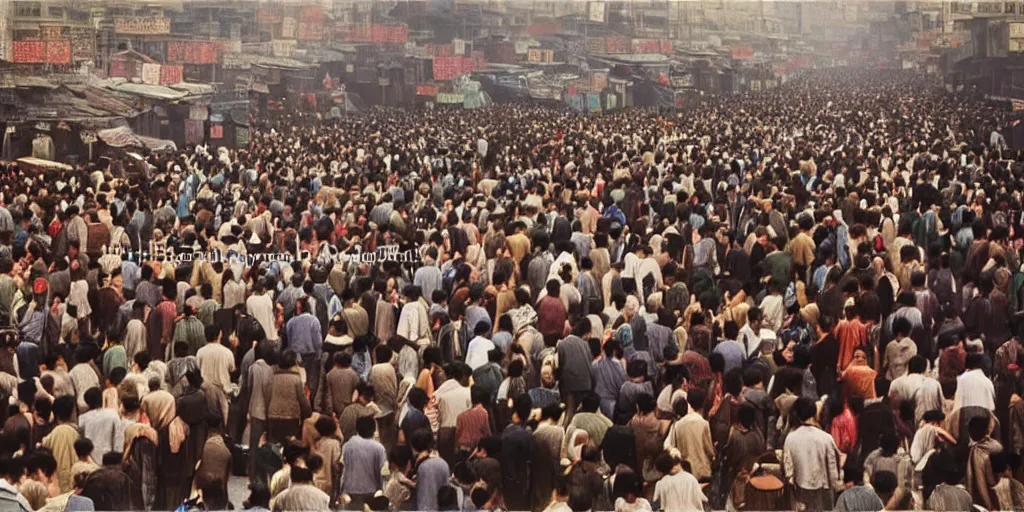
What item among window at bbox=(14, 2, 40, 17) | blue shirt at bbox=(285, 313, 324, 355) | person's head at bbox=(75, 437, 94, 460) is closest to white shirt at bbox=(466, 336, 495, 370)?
blue shirt at bbox=(285, 313, 324, 355)

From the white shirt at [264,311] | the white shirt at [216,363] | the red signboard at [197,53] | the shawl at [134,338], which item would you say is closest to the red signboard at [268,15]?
the red signboard at [197,53]

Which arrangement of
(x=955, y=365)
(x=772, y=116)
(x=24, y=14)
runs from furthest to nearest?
1. (x=772, y=116)
2. (x=24, y=14)
3. (x=955, y=365)

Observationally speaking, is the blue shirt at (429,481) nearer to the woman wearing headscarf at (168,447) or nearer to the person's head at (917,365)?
the woman wearing headscarf at (168,447)

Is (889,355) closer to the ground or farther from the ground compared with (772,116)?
closer to the ground

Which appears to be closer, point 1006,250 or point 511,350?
point 511,350

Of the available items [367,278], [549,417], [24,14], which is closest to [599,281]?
[367,278]

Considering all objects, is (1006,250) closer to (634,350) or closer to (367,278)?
(634,350)
